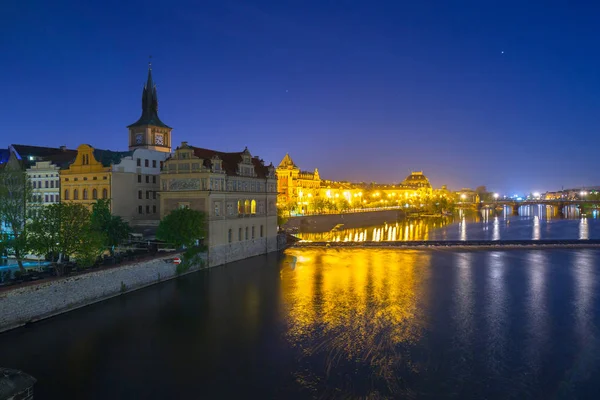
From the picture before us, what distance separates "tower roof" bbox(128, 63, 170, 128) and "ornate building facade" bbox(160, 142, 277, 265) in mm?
14704

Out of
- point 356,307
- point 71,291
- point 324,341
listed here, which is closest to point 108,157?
point 71,291

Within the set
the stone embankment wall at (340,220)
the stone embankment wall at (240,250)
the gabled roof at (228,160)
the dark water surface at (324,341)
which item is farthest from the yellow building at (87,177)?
the stone embankment wall at (340,220)

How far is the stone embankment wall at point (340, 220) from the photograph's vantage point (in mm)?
93150

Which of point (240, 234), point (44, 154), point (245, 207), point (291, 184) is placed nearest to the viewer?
point (240, 234)

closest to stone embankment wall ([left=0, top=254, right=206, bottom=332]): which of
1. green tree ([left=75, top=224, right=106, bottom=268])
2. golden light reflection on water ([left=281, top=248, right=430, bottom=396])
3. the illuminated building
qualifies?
green tree ([left=75, top=224, right=106, bottom=268])

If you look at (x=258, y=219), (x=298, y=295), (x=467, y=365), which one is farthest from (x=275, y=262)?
(x=467, y=365)

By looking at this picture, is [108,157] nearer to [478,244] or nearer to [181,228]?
[181,228]

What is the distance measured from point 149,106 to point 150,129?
3.73 meters

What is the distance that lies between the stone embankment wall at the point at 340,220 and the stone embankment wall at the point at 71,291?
173ft

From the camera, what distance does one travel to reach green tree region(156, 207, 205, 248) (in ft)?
131

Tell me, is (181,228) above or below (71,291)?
above

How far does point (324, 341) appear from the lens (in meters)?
24.2

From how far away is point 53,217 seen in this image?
105 ft

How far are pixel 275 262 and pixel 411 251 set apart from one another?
21539 millimetres
